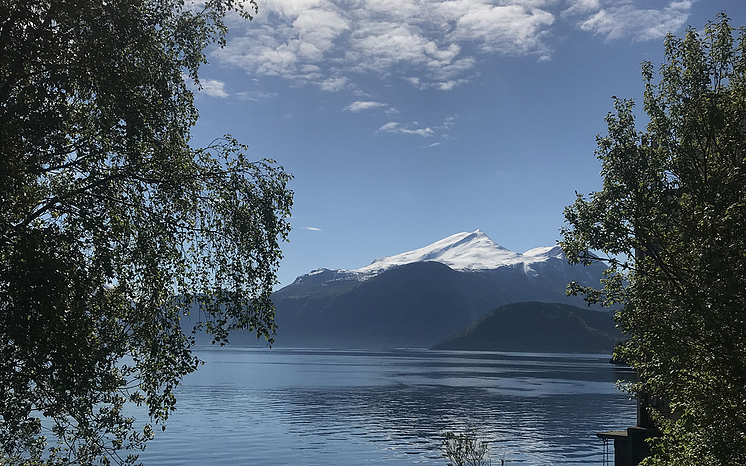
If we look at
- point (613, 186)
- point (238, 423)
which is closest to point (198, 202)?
point (613, 186)

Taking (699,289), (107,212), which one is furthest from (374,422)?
(107,212)

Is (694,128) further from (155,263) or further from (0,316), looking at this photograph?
(0,316)

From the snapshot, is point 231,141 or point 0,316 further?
point 231,141

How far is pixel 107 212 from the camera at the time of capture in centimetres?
1285

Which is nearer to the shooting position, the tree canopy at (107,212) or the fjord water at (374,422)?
the tree canopy at (107,212)

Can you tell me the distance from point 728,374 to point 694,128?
874cm

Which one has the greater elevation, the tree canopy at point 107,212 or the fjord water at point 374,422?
the tree canopy at point 107,212

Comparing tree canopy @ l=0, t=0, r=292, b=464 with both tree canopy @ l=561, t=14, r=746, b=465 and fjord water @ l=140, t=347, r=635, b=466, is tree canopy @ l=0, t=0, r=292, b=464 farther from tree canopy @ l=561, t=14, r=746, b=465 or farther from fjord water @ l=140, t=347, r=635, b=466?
fjord water @ l=140, t=347, r=635, b=466

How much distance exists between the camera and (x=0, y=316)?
10.6 metres

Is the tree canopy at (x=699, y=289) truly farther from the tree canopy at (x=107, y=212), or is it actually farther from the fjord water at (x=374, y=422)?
the fjord water at (x=374, y=422)

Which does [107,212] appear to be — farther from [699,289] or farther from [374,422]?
[374,422]

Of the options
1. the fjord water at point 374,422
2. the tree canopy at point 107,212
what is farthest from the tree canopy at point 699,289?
the fjord water at point 374,422

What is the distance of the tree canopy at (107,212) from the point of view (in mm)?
10320

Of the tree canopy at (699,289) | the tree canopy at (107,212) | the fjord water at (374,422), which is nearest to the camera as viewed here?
the tree canopy at (107,212)
